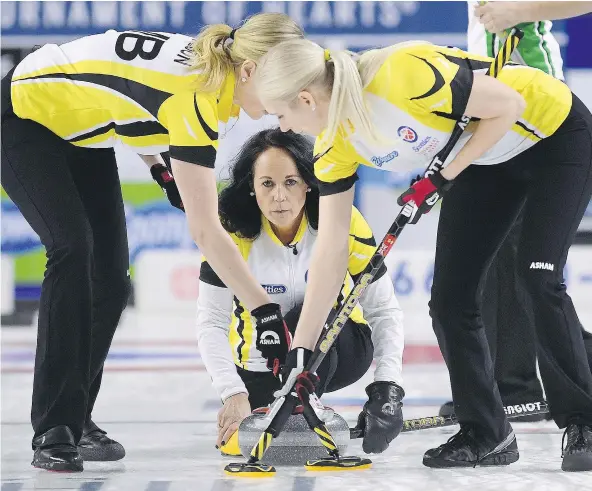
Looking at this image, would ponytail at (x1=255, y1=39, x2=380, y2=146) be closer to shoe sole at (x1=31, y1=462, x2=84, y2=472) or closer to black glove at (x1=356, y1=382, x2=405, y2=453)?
black glove at (x1=356, y1=382, x2=405, y2=453)

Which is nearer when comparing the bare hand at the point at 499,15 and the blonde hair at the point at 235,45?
the blonde hair at the point at 235,45

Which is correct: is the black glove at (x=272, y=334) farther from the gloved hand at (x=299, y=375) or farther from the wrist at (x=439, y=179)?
the wrist at (x=439, y=179)

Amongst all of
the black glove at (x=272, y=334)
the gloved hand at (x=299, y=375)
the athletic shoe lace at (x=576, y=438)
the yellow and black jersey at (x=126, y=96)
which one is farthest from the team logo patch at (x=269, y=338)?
the athletic shoe lace at (x=576, y=438)

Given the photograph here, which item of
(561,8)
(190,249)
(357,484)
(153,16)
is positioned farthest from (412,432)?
(153,16)

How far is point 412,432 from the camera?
3084 millimetres

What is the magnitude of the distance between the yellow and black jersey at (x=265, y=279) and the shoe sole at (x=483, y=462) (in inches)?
23.0

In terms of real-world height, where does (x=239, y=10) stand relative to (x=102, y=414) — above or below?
above

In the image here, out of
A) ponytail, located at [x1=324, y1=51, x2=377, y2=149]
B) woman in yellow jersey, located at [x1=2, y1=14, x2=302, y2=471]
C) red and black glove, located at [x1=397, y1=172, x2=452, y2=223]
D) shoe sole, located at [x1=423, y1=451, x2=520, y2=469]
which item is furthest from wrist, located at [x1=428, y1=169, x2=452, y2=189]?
shoe sole, located at [x1=423, y1=451, x2=520, y2=469]

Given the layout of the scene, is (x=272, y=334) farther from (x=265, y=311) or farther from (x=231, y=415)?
(x=231, y=415)

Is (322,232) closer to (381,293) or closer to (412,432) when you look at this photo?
(381,293)

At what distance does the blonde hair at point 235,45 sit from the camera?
8.16 feet

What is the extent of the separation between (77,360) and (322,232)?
2.12ft

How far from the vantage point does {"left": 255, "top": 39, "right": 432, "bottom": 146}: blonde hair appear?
7.52 feet

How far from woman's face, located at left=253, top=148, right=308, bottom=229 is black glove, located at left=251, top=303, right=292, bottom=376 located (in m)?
0.43
